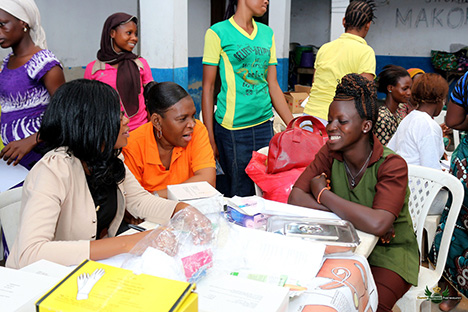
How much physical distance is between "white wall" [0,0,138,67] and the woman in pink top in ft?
7.02

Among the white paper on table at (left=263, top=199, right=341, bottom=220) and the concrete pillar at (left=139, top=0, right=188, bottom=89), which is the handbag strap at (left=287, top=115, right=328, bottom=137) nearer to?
the white paper on table at (left=263, top=199, right=341, bottom=220)

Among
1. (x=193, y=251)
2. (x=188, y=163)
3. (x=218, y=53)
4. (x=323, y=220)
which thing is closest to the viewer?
(x=193, y=251)

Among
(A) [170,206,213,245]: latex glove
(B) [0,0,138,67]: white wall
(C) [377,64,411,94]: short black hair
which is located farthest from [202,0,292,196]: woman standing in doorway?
(B) [0,0,138,67]: white wall

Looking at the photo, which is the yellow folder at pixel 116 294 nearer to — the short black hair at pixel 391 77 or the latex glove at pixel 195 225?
the latex glove at pixel 195 225

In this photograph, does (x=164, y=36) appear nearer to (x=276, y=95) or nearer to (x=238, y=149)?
(x=276, y=95)

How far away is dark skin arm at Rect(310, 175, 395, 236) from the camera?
172 cm

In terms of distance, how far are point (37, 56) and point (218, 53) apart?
3.60 feet

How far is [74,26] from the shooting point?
521 cm

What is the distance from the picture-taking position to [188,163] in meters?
2.49

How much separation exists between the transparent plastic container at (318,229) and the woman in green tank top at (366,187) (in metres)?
0.16

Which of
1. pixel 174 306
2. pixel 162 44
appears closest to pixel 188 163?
pixel 174 306

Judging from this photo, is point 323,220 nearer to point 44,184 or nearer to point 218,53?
point 44,184

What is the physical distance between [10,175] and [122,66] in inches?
48.4

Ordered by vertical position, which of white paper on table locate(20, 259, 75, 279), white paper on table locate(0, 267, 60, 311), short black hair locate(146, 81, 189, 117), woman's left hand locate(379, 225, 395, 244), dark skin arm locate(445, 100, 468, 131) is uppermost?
short black hair locate(146, 81, 189, 117)
